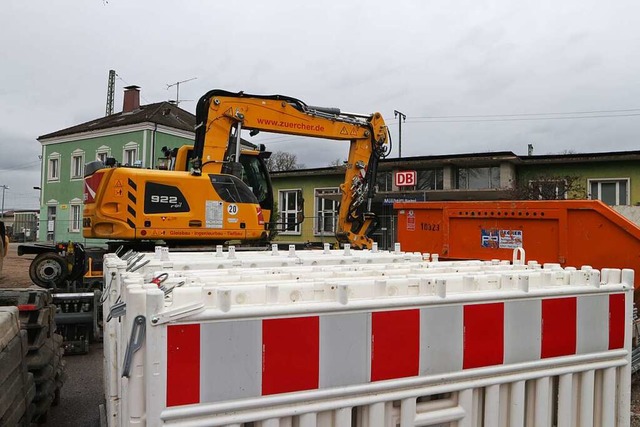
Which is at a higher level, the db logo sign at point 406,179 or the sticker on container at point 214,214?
the db logo sign at point 406,179

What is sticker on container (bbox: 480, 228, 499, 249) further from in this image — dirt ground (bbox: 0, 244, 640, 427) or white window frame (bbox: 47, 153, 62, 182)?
white window frame (bbox: 47, 153, 62, 182)

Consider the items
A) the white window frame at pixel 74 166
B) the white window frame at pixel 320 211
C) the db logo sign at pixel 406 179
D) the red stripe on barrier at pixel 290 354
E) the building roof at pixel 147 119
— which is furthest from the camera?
the white window frame at pixel 74 166

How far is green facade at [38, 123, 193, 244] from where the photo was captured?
3566 centimetres

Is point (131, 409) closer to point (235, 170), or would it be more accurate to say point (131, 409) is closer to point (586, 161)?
point (235, 170)

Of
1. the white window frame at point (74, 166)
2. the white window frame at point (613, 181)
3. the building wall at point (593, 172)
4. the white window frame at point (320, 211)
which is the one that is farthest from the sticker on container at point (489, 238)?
the white window frame at point (74, 166)

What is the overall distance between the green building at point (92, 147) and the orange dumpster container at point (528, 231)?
29.6m

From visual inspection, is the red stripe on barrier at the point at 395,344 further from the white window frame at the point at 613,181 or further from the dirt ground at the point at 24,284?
the white window frame at the point at 613,181

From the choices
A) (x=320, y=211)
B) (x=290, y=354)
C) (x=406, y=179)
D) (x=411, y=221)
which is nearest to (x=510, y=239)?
(x=411, y=221)

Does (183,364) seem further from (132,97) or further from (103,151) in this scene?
(132,97)

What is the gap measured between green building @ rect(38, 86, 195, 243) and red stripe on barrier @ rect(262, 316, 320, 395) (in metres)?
34.3

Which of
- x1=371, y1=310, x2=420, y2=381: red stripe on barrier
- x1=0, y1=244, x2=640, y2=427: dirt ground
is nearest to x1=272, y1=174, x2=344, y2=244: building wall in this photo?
x1=0, y1=244, x2=640, y2=427: dirt ground

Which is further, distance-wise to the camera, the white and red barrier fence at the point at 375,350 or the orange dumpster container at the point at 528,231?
the orange dumpster container at the point at 528,231

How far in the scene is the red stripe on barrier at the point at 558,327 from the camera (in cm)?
237

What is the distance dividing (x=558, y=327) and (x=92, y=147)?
4106 cm
